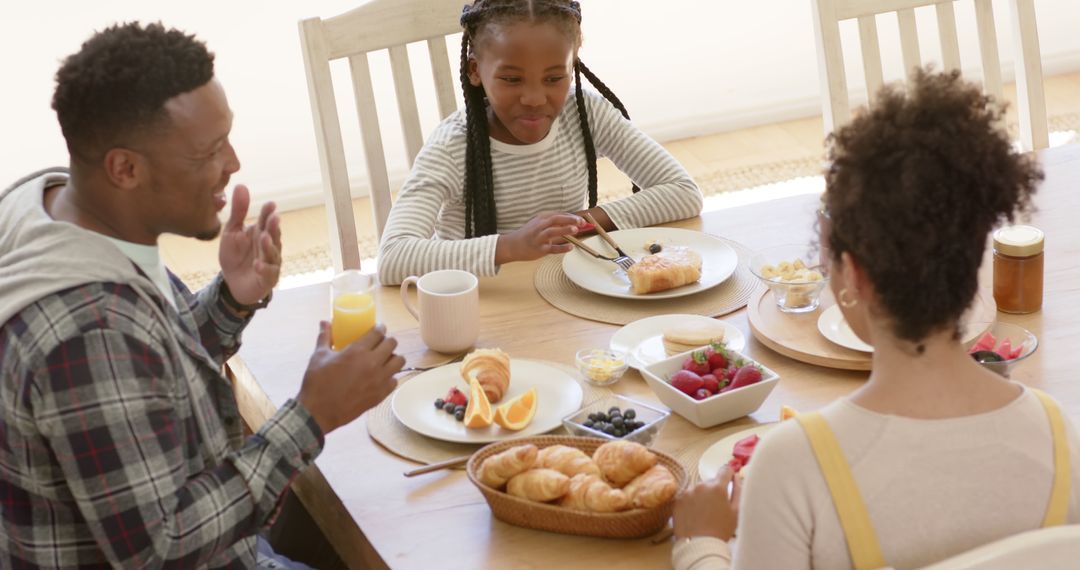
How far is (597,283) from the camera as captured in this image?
1941mm

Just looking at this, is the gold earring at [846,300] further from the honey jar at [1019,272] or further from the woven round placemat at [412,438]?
the honey jar at [1019,272]

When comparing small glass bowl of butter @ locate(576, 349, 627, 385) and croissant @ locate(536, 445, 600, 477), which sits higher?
small glass bowl of butter @ locate(576, 349, 627, 385)

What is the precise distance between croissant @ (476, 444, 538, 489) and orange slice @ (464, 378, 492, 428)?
175 millimetres

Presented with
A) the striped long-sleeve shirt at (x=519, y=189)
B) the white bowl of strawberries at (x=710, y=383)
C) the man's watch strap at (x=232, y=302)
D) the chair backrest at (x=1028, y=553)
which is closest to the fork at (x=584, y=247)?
the striped long-sleeve shirt at (x=519, y=189)

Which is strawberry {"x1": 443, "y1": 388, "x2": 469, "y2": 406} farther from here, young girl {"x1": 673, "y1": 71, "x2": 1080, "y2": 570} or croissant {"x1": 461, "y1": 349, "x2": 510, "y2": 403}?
young girl {"x1": 673, "y1": 71, "x2": 1080, "y2": 570}

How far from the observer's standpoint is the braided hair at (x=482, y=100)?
2.18 m

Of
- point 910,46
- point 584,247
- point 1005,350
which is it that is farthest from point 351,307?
point 910,46

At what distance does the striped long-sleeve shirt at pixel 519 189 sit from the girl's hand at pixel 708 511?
0.79 metres

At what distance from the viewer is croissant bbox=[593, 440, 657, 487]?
1.34m

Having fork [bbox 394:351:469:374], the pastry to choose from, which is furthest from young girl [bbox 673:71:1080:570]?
fork [bbox 394:351:469:374]

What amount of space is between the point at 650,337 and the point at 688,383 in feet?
0.78

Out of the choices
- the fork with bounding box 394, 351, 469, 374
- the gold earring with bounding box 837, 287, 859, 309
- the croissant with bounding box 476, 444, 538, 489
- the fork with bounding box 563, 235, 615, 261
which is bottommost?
the croissant with bounding box 476, 444, 538, 489

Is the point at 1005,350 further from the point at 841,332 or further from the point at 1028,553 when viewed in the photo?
the point at 1028,553

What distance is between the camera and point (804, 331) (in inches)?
67.5
